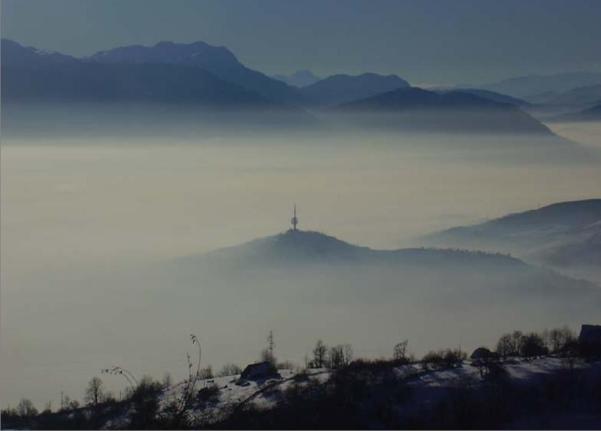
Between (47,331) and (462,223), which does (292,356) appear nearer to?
(47,331)

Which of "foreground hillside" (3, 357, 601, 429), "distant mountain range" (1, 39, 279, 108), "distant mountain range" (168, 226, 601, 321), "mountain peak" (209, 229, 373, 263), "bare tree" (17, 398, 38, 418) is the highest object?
"distant mountain range" (1, 39, 279, 108)

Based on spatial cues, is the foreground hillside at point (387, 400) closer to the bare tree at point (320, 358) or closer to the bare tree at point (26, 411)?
the bare tree at point (26, 411)

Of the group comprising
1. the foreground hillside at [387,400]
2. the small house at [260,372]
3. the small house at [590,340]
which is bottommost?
the foreground hillside at [387,400]

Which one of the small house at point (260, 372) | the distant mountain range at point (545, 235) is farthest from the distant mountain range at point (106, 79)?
the small house at point (260, 372)

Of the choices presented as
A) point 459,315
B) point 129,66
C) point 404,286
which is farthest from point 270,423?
point 129,66

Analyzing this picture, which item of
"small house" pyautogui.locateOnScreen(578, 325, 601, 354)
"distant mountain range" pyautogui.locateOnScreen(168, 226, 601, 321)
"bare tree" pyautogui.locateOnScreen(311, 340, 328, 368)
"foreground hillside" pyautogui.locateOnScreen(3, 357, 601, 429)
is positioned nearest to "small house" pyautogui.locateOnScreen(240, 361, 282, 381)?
"foreground hillside" pyautogui.locateOnScreen(3, 357, 601, 429)

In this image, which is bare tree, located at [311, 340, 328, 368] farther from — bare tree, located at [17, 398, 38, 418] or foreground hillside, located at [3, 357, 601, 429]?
bare tree, located at [17, 398, 38, 418]

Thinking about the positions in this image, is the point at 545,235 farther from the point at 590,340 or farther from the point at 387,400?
the point at 387,400

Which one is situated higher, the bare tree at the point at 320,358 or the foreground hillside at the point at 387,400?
the bare tree at the point at 320,358
